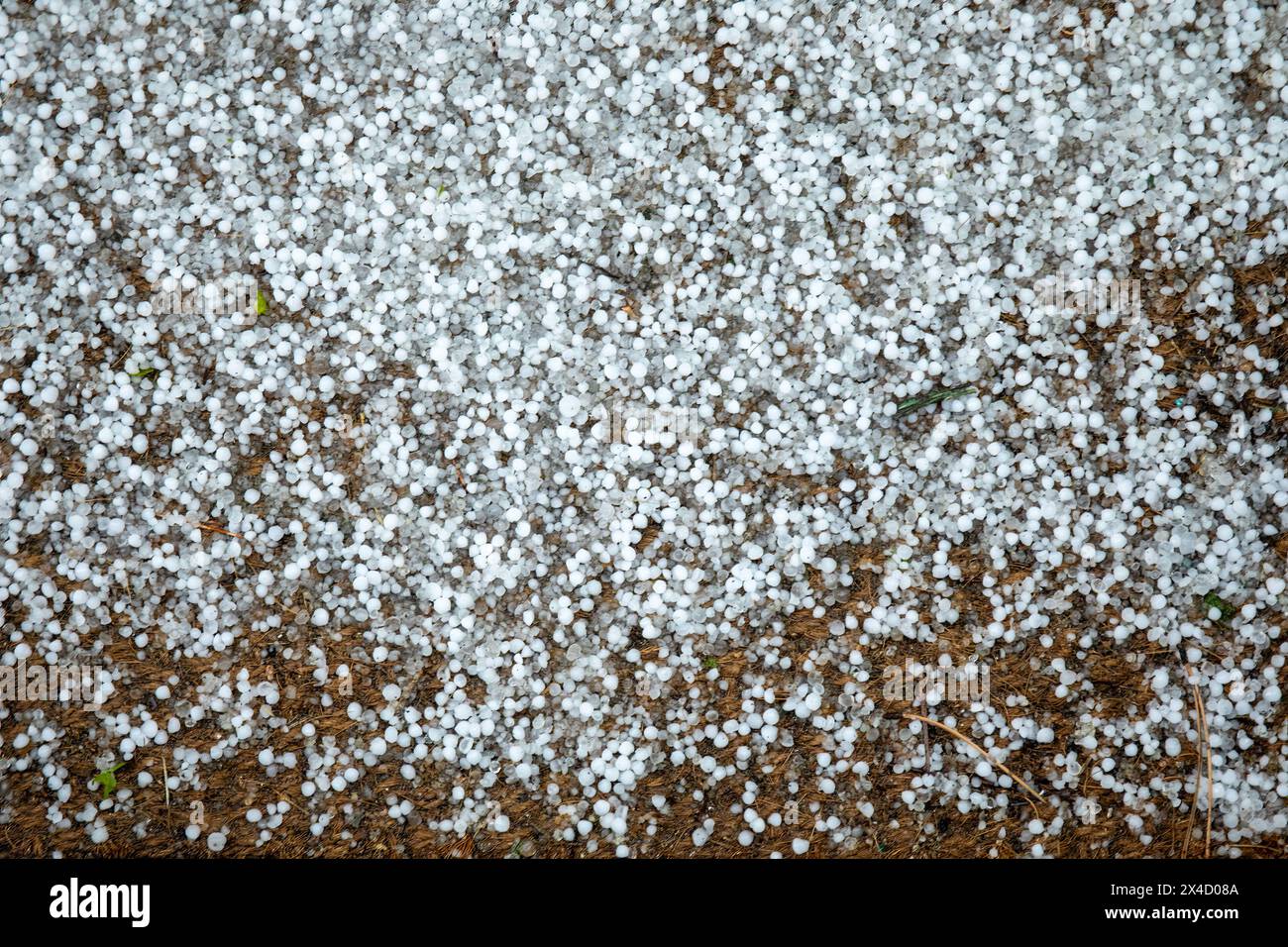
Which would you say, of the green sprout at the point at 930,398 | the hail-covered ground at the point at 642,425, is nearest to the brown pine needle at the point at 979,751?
the hail-covered ground at the point at 642,425

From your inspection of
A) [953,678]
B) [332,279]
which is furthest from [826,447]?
[332,279]

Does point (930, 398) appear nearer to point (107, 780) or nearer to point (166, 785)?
point (166, 785)

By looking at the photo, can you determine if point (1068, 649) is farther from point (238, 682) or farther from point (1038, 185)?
point (238, 682)

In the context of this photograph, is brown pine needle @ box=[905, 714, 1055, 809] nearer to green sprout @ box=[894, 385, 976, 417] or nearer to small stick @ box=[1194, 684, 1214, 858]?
small stick @ box=[1194, 684, 1214, 858]

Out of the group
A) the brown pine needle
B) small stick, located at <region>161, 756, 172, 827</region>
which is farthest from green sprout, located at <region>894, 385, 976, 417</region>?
small stick, located at <region>161, 756, 172, 827</region>

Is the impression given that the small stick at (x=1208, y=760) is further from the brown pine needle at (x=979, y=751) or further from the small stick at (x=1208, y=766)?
the brown pine needle at (x=979, y=751)

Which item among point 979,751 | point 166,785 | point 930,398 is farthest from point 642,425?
point 166,785
